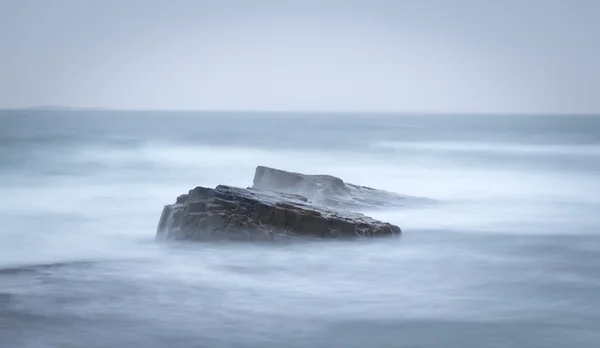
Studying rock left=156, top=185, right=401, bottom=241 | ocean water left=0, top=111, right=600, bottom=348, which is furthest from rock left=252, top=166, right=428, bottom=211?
rock left=156, top=185, right=401, bottom=241

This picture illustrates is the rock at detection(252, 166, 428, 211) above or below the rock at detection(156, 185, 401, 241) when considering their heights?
above

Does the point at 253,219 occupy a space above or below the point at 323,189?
below

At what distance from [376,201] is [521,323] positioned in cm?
896

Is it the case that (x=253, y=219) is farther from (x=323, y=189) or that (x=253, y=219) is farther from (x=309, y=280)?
(x=323, y=189)

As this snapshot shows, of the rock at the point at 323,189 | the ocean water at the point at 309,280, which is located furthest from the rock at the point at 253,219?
the rock at the point at 323,189

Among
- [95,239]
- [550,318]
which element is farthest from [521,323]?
[95,239]

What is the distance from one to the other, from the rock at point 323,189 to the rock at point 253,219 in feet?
10.9

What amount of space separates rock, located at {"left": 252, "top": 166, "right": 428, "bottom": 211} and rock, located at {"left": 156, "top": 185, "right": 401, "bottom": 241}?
3.33 m

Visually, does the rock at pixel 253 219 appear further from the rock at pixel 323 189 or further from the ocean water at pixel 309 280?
the rock at pixel 323 189

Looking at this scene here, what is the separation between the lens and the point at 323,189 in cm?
1745

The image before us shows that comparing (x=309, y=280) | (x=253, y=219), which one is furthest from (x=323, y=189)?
(x=309, y=280)

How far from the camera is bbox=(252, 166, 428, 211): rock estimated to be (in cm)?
1733

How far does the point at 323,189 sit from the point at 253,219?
4.26 meters

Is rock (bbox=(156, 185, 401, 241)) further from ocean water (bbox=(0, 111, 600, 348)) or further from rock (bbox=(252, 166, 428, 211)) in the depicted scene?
rock (bbox=(252, 166, 428, 211))
